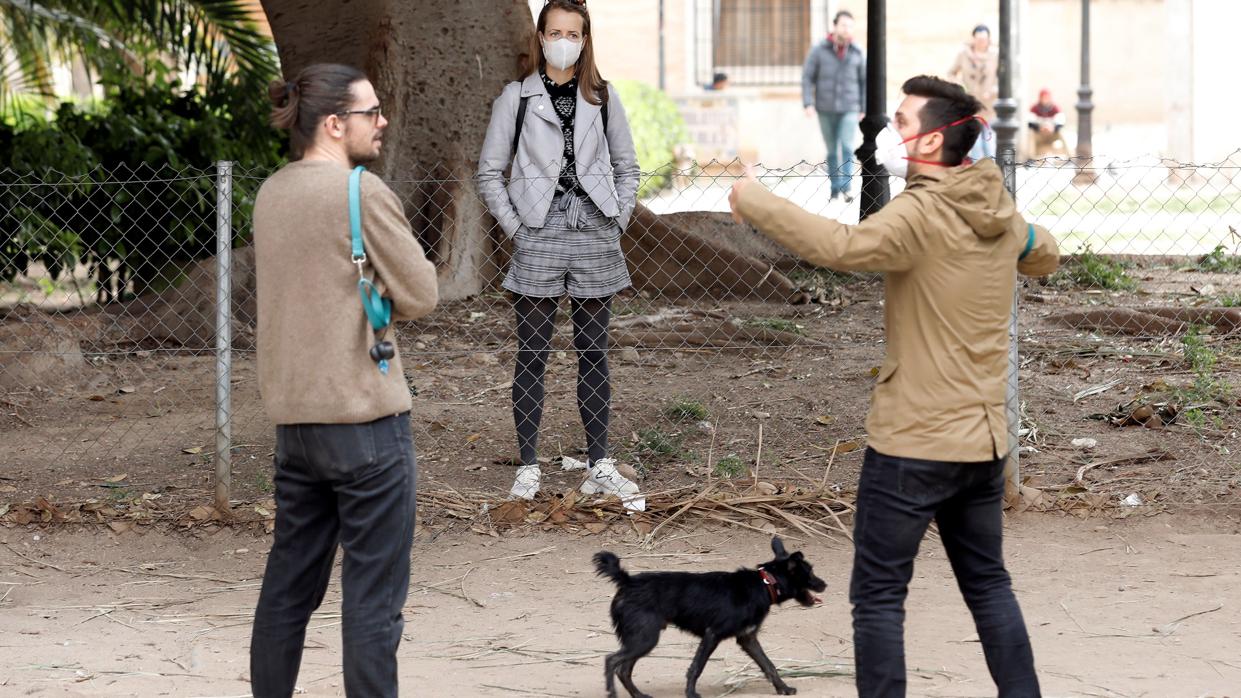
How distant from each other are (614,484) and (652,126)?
1527 centimetres

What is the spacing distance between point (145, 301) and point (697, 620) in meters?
6.09

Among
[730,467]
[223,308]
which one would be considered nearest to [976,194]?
[730,467]

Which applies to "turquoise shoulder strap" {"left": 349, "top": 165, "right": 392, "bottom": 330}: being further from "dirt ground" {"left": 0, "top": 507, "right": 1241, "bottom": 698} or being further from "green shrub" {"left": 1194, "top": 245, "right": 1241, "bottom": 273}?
"green shrub" {"left": 1194, "top": 245, "right": 1241, "bottom": 273}

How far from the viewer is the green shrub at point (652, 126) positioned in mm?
19806

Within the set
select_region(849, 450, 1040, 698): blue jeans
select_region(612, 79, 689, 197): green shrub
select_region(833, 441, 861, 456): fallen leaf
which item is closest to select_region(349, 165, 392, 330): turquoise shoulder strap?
select_region(849, 450, 1040, 698): blue jeans

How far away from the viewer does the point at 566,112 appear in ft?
18.4

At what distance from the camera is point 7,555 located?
224 inches

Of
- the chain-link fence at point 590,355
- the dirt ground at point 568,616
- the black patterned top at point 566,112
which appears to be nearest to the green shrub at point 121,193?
the chain-link fence at point 590,355

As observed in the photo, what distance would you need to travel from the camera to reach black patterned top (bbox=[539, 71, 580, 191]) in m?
5.59

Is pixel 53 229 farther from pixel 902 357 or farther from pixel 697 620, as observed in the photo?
pixel 902 357

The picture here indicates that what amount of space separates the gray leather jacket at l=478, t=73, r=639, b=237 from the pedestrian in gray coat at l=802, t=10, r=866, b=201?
36.2 ft

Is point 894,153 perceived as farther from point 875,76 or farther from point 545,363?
point 875,76

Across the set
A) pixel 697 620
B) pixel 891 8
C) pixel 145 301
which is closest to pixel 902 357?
pixel 697 620

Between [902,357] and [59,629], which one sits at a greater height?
[902,357]
